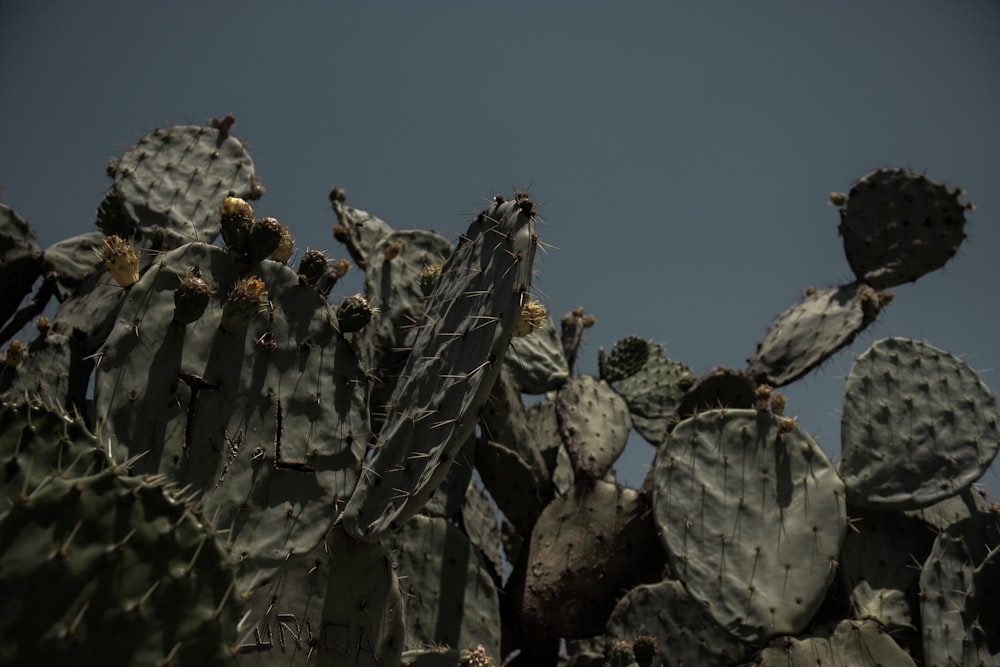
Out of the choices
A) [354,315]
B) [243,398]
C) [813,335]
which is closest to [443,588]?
[354,315]

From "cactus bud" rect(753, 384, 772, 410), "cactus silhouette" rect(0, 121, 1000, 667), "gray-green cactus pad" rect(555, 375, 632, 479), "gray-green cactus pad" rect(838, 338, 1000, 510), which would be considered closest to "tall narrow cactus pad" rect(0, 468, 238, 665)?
"cactus silhouette" rect(0, 121, 1000, 667)

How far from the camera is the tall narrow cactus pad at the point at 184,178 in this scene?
3691 millimetres

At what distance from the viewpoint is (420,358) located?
8.75ft

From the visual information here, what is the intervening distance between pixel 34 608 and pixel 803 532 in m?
2.62

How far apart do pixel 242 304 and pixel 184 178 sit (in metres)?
1.74

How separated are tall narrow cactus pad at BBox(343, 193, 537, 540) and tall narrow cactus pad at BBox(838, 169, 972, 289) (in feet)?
9.77

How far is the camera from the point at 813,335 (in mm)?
4590

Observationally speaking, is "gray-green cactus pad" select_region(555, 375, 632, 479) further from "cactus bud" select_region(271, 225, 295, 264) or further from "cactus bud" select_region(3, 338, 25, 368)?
"cactus bud" select_region(3, 338, 25, 368)

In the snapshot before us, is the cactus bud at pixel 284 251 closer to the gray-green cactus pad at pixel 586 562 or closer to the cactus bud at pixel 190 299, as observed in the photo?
the cactus bud at pixel 190 299

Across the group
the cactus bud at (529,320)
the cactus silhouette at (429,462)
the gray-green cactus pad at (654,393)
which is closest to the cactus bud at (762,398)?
the cactus silhouette at (429,462)

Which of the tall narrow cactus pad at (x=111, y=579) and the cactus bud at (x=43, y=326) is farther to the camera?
the cactus bud at (x=43, y=326)

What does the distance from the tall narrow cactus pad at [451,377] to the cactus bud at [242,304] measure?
1.63 feet

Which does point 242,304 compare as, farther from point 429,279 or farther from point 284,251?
point 429,279

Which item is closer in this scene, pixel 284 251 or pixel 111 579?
pixel 111 579
